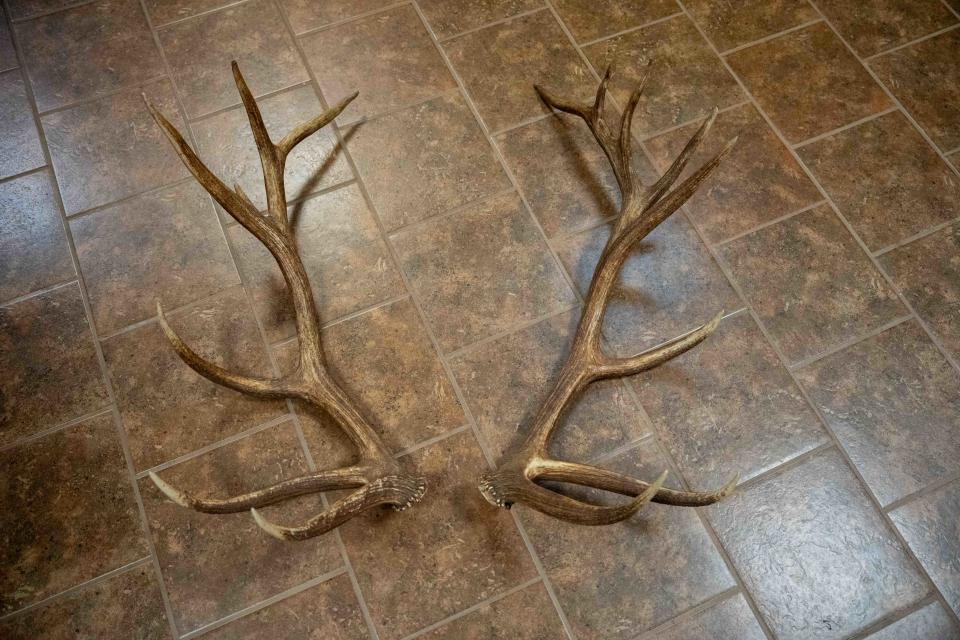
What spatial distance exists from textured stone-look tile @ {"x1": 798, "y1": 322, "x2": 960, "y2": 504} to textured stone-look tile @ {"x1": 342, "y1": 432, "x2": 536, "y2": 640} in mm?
1044

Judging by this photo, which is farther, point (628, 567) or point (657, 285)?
point (657, 285)

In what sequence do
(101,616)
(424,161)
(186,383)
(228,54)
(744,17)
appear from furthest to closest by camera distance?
(744,17) < (228,54) < (424,161) < (186,383) < (101,616)

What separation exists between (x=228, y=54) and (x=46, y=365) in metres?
1.26

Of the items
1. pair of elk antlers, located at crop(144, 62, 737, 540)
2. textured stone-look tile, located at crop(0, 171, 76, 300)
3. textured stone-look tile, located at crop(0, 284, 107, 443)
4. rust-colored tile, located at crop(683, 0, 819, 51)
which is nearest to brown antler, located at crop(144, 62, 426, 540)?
pair of elk antlers, located at crop(144, 62, 737, 540)

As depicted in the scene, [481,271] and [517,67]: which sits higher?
[517,67]

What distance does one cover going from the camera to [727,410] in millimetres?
2197

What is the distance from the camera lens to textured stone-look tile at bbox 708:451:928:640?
1987 millimetres

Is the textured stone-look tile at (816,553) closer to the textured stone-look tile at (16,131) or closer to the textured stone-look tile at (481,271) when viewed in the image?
the textured stone-look tile at (481,271)

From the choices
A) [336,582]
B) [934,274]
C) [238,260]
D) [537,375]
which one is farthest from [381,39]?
[934,274]

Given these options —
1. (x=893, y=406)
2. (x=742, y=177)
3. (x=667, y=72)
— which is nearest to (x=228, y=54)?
(x=667, y=72)

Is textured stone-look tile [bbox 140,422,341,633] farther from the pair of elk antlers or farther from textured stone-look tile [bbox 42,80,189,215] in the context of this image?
textured stone-look tile [bbox 42,80,189,215]

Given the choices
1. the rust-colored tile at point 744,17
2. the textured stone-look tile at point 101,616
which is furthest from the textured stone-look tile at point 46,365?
the rust-colored tile at point 744,17

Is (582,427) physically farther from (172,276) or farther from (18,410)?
(18,410)

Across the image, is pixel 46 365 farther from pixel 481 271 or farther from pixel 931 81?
pixel 931 81
